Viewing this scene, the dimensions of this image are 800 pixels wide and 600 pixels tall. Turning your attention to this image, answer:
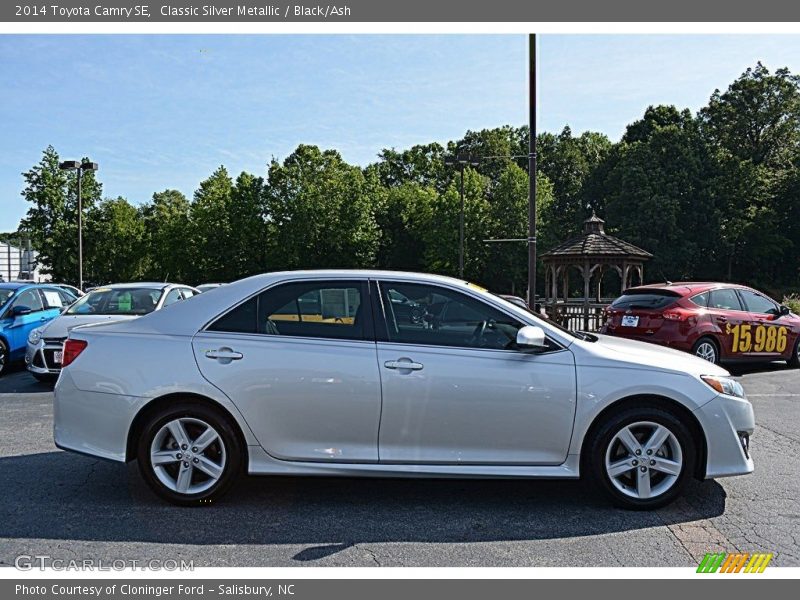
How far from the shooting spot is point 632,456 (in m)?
4.68

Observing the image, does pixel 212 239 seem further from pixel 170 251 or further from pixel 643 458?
pixel 643 458

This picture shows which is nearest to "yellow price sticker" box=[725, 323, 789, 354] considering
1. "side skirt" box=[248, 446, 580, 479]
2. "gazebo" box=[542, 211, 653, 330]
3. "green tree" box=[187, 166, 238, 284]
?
"side skirt" box=[248, 446, 580, 479]

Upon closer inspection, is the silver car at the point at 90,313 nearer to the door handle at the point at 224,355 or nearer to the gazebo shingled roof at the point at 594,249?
the door handle at the point at 224,355

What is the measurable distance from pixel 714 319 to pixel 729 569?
26.7 feet

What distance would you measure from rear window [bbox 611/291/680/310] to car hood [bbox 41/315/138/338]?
7.69 meters

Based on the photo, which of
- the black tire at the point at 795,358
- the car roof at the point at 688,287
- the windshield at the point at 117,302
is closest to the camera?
the windshield at the point at 117,302

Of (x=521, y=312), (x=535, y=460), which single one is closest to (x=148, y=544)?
(x=535, y=460)

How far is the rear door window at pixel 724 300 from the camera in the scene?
37.7 feet

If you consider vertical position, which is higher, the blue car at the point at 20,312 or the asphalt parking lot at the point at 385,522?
the blue car at the point at 20,312

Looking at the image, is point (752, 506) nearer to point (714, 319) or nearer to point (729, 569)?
point (729, 569)

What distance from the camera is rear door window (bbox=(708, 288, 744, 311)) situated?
453 inches

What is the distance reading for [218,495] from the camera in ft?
15.5

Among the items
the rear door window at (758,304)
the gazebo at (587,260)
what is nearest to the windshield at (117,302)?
the rear door window at (758,304)

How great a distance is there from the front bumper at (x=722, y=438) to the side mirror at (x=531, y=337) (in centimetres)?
116
